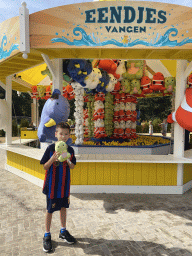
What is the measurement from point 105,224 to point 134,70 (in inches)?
241

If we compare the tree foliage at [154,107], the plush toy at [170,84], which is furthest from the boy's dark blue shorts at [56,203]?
the tree foliage at [154,107]

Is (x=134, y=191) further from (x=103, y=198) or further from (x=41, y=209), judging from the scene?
(x=41, y=209)

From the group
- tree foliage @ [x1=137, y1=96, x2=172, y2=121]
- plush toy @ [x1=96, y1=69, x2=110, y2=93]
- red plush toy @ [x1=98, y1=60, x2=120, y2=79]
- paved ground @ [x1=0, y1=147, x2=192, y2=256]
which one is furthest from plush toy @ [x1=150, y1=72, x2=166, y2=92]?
tree foliage @ [x1=137, y1=96, x2=172, y2=121]

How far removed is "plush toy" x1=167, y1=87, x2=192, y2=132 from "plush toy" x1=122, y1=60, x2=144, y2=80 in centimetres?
358

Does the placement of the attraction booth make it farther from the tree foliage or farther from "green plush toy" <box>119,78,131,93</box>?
the tree foliage

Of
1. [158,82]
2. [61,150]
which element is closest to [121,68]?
[158,82]

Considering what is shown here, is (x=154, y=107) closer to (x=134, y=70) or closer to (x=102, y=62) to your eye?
(x=134, y=70)

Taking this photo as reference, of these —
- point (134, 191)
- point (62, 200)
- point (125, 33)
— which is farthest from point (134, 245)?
point (125, 33)

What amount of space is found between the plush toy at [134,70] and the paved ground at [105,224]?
4.72 metres

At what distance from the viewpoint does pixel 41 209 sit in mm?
4125

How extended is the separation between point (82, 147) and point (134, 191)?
281 cm

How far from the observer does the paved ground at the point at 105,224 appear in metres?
2.85

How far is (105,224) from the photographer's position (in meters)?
3.53

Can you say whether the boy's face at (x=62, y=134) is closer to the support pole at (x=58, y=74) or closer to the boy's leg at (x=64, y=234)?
the boy's leg at (x=64, y=234)
